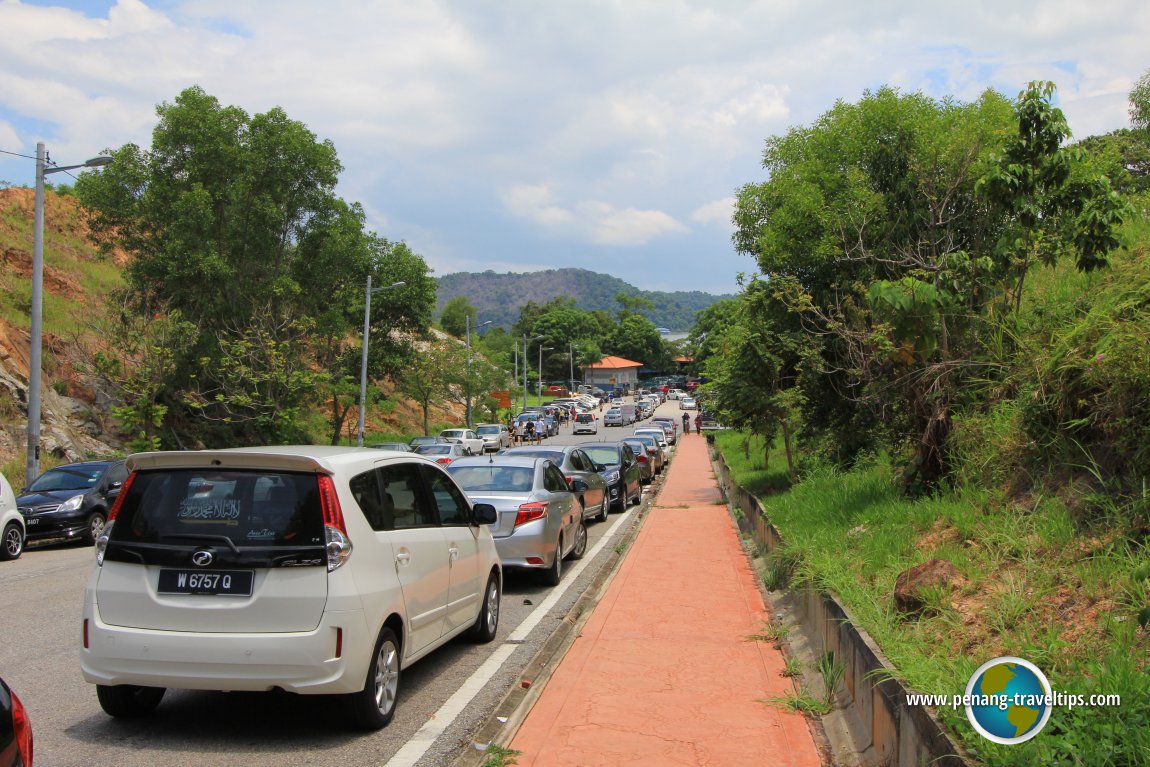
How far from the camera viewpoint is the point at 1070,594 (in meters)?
5.46

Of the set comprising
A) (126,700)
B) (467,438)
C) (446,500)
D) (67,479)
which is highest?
(446,500)

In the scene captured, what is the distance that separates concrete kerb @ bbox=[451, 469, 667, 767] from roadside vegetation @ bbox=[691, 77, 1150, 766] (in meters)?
2.23

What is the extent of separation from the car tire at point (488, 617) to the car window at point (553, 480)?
10.5 feet

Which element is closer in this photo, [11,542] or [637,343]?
[11,542]

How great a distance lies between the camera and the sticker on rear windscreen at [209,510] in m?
5.50

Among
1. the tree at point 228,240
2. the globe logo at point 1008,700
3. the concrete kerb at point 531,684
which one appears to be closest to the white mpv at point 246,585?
the concrete kerb at point 531,684

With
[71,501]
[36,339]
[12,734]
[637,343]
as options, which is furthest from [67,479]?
[637,343]

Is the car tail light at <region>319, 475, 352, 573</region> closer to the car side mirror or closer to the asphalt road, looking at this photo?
the asphalt road

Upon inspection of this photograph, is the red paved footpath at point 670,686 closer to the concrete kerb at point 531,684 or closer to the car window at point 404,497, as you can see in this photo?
the concrete kerb at point 531,684

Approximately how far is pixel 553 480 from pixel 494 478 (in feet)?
2.96

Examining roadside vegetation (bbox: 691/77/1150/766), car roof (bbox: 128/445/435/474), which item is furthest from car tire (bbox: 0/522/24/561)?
roadside vegetation (bbox: 691/77/1150/766)

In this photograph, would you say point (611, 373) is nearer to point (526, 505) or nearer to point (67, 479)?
point (67, 479)

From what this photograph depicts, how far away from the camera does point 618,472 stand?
2152 cm

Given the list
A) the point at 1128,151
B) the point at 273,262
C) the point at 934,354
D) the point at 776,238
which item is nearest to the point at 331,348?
the point at 273,262
